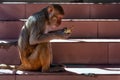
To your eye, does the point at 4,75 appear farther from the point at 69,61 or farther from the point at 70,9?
the point at 70,9

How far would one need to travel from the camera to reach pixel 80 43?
6289mm

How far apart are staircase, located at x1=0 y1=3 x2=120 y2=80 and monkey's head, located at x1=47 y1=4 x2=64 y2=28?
0.67 meters

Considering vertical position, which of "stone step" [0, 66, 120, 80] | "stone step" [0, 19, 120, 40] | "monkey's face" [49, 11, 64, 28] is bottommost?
"stone step" [0, 66, 120, 80]

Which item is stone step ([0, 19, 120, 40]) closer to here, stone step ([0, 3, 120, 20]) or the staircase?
the staircase

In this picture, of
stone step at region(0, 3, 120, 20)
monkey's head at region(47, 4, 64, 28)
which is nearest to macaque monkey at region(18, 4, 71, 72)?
monkey's head at region(47, 4, 64, 28)

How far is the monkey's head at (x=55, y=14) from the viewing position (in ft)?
17.7

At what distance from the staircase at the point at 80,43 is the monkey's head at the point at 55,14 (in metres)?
0.67

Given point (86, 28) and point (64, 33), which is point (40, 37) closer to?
point (64, 33)

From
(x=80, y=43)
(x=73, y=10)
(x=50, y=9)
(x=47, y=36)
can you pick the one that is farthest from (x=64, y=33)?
(x=73, y=10)

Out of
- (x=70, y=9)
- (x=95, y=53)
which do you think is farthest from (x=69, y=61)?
(x=70, y=9)

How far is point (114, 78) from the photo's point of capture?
214 inches

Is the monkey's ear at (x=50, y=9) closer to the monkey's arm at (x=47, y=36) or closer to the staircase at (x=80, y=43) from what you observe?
the monkey's arm at (x=47, y=36)

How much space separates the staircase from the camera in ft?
17.9

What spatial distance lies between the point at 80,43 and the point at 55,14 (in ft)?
3.34
